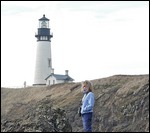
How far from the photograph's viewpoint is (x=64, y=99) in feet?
174

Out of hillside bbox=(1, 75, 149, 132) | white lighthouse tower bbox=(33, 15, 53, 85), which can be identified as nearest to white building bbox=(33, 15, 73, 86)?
white lighthouse tower bbox=(33, 15, 53, 85)

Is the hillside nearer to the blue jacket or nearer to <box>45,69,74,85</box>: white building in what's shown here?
<box>45,69,74,85</box>: white building

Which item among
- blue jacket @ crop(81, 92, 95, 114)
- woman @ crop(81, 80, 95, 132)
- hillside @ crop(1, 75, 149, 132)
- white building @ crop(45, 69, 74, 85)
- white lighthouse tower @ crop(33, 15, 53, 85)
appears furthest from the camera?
white lighthouse tower @ crop(33, 15, 53, 85)

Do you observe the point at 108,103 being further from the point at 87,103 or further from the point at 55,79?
the point at 87,103

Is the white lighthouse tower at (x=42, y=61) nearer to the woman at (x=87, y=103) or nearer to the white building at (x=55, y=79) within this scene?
the white building at (x=55, y=79)

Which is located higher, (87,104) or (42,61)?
(42,61)

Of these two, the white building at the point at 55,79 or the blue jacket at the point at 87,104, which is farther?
the white building at the point at 55,79

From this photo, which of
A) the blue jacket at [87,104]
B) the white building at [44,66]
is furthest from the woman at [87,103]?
the white building at [44,66]

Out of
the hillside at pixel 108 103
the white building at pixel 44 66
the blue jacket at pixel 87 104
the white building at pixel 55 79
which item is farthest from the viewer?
the white building at pixel 44 66

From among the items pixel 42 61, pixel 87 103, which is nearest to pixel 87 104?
pixel 87 103

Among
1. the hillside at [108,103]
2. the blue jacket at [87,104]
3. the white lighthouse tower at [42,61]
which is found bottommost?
the blue jacket at [87,104]

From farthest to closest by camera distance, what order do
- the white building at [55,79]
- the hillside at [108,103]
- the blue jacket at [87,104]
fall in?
the white building at [55,79], the hillside at [108,103], the blue jacket at [87,104]

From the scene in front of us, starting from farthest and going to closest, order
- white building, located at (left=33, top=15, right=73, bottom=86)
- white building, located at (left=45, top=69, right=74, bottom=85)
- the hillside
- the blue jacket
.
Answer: white building, located at (left=33, top=15, right=73, bottom=86)
white building, located at (left=45, top=69, right=74, bottom=85)
the hillside
the blue jacket

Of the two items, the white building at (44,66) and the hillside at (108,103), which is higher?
the white building at (44,66)
